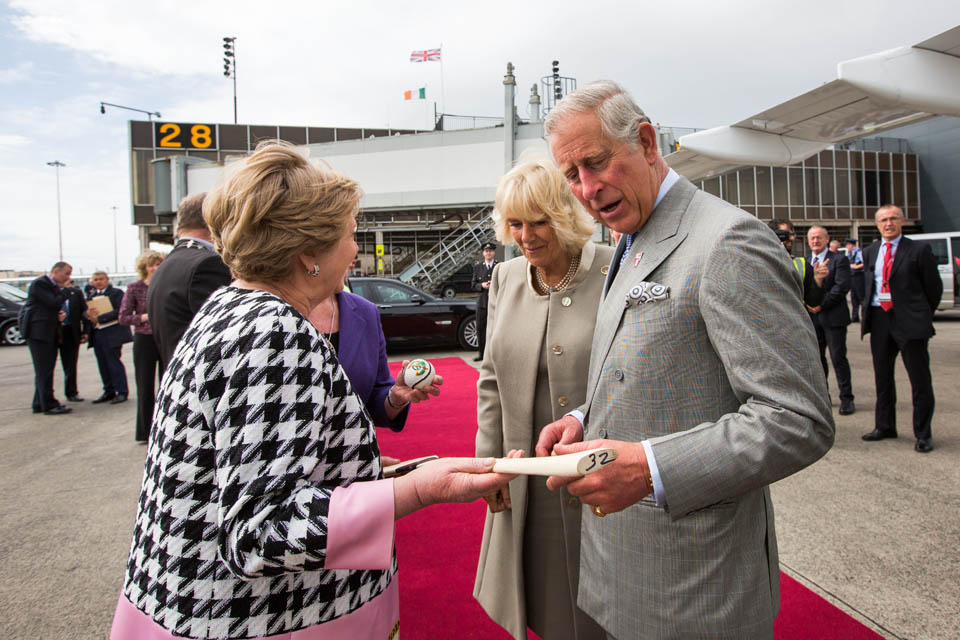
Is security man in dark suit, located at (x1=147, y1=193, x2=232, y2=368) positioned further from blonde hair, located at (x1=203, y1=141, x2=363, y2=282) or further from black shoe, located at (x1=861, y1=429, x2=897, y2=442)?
black shoe, located at (x1=861, y1=429, x2=897, y2=442)

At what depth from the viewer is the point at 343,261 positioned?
1347 mm

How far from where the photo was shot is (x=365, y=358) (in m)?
2.09

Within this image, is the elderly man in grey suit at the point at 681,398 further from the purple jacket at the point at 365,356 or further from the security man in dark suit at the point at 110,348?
the security man in dark suit at the point at 110,348

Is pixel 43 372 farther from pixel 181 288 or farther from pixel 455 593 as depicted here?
pixel 455 593

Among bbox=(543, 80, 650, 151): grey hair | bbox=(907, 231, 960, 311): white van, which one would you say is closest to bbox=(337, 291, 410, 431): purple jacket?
bbox=(543, 80, 650, 151): grey hair

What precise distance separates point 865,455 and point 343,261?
473 centimetres

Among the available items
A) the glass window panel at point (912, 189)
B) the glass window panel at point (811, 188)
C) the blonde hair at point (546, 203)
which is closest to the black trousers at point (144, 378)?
the blonde hair at point (546, 203)

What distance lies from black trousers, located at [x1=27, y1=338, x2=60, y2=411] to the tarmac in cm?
120

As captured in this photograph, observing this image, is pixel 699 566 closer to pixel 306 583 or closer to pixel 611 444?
pixel 611 444

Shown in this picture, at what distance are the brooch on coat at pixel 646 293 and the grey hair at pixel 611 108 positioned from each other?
1.23 ft

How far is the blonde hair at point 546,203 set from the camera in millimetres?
2084

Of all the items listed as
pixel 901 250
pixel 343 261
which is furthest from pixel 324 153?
pixel 343 261

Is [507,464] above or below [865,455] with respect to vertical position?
above

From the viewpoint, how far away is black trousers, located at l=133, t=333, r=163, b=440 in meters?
5.25
